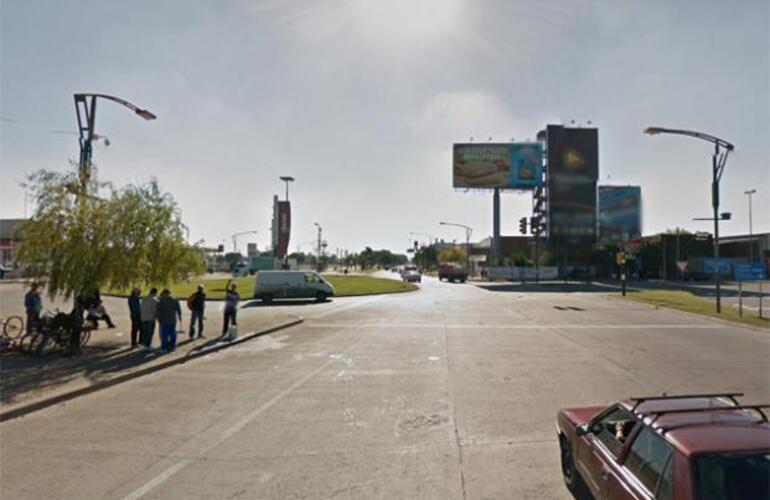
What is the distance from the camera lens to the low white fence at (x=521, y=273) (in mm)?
62625

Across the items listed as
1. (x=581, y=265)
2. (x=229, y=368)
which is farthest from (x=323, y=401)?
(x=581, y=265)

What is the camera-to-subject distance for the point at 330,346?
13.2m

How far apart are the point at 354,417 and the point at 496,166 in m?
64.0

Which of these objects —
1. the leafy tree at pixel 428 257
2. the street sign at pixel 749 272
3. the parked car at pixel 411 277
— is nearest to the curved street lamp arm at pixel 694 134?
the street sign at pixel 749 272

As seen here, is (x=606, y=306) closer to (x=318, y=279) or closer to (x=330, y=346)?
(x=318, y=279)

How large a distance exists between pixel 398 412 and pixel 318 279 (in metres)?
22.7

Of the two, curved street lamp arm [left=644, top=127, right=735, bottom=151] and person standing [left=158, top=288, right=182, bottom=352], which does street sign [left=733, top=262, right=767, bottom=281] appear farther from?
person standing [left=158, top=288, right=182, bottom=352]

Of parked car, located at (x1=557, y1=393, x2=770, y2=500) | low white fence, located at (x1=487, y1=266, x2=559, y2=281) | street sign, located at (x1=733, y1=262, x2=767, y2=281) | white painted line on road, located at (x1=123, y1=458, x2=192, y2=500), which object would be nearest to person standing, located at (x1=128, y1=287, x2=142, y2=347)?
white painted line on road, located at (x1=123, y1=458, x2=192, y2=500)

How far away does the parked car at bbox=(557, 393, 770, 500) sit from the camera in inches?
106

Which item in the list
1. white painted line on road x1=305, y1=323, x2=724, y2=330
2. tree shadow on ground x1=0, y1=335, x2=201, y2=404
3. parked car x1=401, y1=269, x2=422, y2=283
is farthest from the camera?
parked car x1=401, y1=269, x2=422, y2=283

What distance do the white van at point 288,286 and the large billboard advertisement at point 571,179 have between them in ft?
170

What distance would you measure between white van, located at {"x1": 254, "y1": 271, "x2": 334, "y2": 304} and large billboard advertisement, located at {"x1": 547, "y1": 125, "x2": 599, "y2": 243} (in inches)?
2037

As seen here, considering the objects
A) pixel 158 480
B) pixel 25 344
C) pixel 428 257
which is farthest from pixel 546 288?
pixel 428 257

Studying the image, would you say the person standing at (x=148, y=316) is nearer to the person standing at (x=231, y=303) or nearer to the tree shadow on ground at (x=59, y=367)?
the tree shadow on ground at (x=59, y=367)
